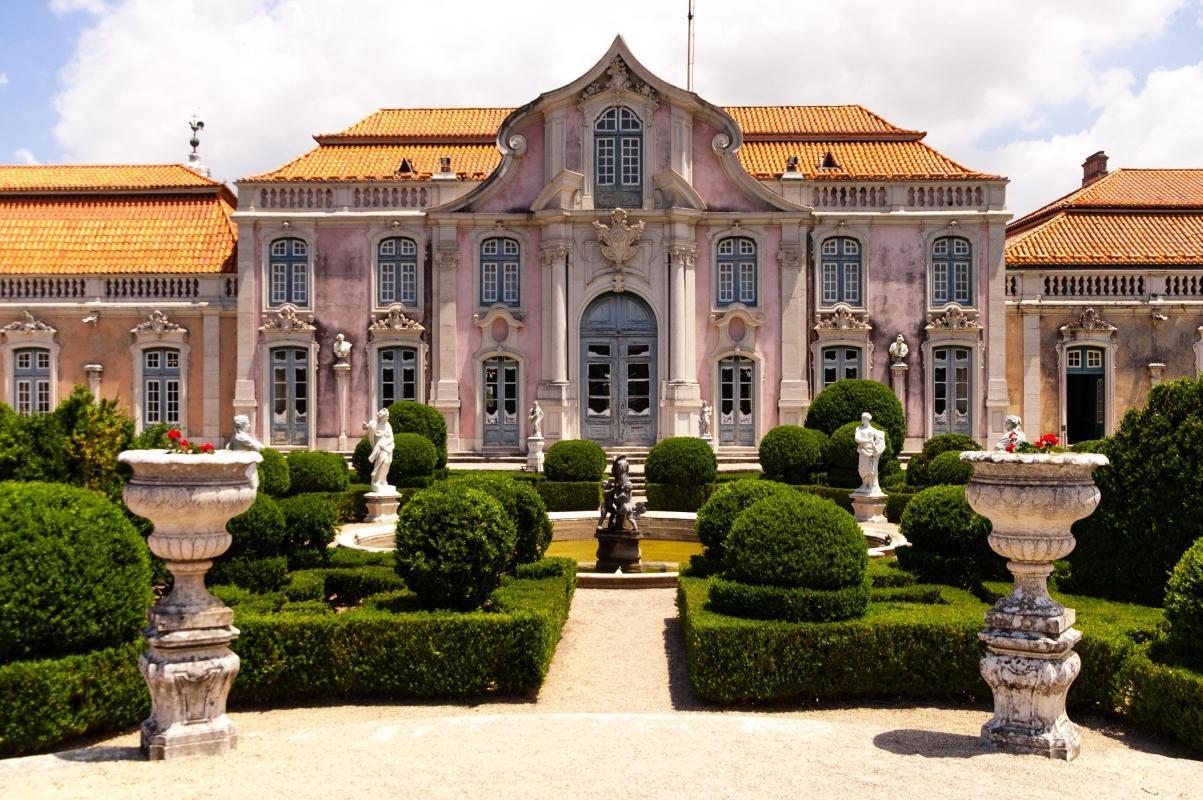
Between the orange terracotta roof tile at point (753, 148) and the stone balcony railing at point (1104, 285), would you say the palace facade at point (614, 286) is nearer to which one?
the orange terracotta roof tile at point (753, 148)

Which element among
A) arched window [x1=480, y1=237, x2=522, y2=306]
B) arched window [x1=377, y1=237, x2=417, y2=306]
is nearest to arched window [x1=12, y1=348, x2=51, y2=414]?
arched window [x1=377, y1=237, x2=417, y2=306]

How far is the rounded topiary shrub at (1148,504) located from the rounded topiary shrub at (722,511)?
332 centimetres

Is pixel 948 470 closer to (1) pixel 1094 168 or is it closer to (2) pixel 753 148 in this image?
(2) pixel 753 148

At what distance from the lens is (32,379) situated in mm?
27594

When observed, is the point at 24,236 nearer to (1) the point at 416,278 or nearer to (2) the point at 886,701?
(1) the point at 416,278

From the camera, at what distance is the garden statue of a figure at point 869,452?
18609 millimetres

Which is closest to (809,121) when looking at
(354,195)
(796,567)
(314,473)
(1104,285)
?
(1104,285)

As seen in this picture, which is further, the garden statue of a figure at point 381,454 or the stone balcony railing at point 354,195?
the stone balcony railing at point 354,195

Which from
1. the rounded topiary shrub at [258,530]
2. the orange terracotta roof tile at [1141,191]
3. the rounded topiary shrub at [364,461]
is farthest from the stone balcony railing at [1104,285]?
the rounded topiary shrub at [258,530]

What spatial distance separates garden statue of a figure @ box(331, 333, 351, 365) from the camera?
26875 mm

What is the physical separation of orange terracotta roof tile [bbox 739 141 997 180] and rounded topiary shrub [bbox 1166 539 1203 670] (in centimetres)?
2002

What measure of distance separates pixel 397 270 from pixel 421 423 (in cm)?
595

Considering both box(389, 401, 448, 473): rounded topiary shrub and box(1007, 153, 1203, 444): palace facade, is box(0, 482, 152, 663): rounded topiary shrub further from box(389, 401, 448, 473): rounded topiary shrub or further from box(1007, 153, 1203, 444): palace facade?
box(1007, 153, 1203, 444): palace facade

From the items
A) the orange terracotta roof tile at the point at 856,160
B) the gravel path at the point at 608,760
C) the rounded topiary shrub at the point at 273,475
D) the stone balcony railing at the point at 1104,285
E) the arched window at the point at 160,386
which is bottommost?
the gravel path at the point at 608,760
